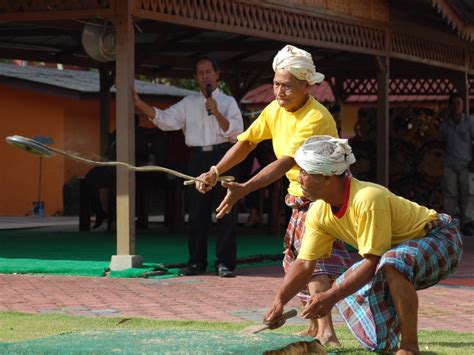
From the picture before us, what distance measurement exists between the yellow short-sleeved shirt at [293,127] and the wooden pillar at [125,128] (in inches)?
160

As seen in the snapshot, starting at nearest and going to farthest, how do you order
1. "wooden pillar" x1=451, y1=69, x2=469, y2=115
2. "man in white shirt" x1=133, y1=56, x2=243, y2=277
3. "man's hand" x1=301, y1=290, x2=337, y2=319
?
"man's hand" x1=301, y1=290, x2=337, y2=319 → "man in white shirt" x1=133, y1=56, x2=243, y2=277 → "wooden pillar" x1=451, y1=69, x2=469, y2=115

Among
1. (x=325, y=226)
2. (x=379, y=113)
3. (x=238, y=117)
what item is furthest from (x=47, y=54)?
(x=325, y=226)

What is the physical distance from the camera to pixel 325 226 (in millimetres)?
6160

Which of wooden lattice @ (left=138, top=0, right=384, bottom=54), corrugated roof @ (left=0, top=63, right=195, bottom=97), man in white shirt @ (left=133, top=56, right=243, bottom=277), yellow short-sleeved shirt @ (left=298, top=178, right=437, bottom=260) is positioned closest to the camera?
yellow short-sleeved shirt @ (left=298, top=178, right=437, bottom=260)

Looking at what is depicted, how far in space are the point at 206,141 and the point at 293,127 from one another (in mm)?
3795

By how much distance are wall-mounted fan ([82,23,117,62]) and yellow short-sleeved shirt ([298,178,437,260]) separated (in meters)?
6.36

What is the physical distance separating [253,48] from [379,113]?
204 cm

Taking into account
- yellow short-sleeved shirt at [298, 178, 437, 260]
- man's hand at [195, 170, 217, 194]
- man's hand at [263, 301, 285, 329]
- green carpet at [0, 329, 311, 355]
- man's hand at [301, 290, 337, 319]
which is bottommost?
green carpet at [0, 329, 311, 355]

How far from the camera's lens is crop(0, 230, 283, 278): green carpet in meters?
11.0

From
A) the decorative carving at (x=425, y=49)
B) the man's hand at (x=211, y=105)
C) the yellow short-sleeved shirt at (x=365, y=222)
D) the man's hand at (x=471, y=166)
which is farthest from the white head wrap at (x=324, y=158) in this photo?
the man's hand at (x=471, y=166)

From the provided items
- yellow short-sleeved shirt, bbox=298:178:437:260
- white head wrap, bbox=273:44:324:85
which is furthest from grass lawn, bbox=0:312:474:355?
white head wrap, bbox=273:44:324:85

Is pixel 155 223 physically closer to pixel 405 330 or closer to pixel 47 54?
pixel 47 54

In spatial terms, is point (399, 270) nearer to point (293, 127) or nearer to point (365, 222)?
point (365, 222)

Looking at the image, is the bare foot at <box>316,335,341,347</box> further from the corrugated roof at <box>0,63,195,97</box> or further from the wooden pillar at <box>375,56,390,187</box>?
the corrugated roof at <box>0,63,195,97</box>
